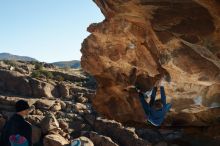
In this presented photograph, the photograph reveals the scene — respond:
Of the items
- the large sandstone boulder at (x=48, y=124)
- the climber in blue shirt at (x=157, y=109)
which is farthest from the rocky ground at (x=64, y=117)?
the climber in blue shirt at (x=157, y=109)

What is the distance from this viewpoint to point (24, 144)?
27.4 ft

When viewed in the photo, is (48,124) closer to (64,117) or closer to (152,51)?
(64,117)

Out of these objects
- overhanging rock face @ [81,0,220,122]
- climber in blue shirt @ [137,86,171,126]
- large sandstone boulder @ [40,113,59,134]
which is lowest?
large sandstone boulder @ [40,113,59,134]

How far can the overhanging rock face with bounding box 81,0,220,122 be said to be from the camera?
11.2 metres

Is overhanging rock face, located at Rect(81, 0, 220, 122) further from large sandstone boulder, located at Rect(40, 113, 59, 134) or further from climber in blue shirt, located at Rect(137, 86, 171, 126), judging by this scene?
large sandstone boulder, located at Rect(40, 113, 59, 134)

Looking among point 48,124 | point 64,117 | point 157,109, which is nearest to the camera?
point 157,109

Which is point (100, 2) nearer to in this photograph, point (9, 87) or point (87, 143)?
point (87, 143)

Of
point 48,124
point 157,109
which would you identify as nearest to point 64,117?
point 48,124

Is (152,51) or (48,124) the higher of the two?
(152,51)

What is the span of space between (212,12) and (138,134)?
28.8 m

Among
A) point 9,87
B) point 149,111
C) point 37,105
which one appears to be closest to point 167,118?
point 149,111

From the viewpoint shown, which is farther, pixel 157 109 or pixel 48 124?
pixel 48 124

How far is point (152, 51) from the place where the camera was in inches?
560

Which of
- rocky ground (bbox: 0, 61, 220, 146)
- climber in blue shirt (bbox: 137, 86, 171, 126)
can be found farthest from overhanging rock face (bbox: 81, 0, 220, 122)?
rocky ground (bbox: 0, 61, 220, 146)
